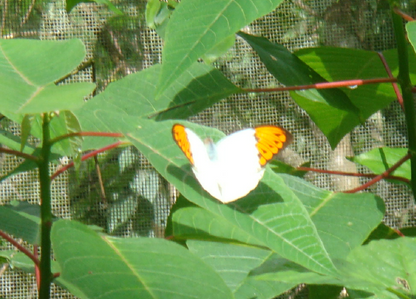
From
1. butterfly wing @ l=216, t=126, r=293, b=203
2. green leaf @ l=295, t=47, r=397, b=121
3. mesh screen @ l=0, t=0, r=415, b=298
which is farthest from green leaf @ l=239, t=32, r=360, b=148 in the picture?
mesh screen @ l=0, t=0, r=415, b=298

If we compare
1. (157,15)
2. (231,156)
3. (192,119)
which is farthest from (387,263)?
(192,119)

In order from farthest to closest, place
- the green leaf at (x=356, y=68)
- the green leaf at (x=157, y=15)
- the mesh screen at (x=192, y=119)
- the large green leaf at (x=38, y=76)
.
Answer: the mesh screen at (x=192, y=119) → the green leaf at (x=157, y=15) → the green leaf at (x=356, y=68) → the large green leaf at (x=38, y=76)

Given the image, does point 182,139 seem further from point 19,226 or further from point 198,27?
point 19,226

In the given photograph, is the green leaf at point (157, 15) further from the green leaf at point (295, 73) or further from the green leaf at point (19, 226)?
the green leaf at point (19, 226)

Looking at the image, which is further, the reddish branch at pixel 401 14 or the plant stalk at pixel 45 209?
the reddish branch at pixel 401 14

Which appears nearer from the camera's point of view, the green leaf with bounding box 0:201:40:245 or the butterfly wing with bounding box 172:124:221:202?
the butterfly wing with bounding box 172:124:221:202

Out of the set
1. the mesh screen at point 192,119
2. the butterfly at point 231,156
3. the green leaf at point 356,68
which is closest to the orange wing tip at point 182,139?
the butterfly at point 231,156

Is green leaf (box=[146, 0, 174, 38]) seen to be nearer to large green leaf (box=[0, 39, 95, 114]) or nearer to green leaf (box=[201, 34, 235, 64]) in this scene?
green leaf (box=[201, 34, 235, 64])
